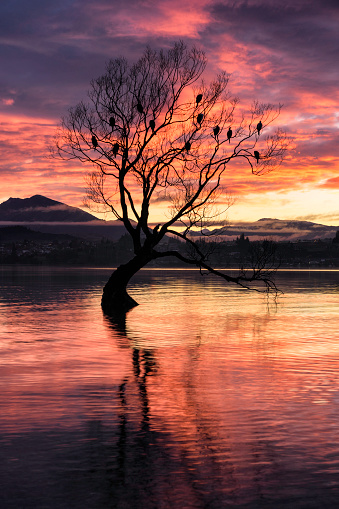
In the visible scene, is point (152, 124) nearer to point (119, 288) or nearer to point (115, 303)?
point (119, 288)

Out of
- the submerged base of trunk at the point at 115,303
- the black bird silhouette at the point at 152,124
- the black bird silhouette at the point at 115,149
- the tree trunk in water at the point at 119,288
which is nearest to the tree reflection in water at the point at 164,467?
the tree trunk in water at the point at 119,288

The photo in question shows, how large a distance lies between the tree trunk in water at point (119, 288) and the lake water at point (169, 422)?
14.7m

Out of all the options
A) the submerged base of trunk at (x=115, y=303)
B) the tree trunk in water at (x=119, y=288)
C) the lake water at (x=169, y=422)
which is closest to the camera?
the lake water at (x=169, y=422)

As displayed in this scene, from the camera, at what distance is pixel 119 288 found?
41.2 m

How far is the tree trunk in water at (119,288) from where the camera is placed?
39906mm

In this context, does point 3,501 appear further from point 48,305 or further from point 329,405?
point 48,305

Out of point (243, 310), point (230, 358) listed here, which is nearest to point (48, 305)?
point (243, 310)

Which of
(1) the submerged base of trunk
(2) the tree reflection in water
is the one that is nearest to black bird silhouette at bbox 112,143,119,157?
(1) the submerged base of trunk

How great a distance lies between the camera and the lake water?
7.95m

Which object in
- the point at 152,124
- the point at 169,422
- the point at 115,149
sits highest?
the point at 152,124

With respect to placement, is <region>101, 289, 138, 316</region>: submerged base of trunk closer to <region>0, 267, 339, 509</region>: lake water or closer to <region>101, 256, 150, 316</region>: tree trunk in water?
<region>101, 256, 150, 316</region>: tree trunk in water

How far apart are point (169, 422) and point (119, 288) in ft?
98.1

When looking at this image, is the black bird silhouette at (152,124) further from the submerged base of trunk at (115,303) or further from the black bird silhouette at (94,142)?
the submerged base of trunk at (115,303)

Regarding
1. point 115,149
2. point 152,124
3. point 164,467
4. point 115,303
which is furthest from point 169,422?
point 152,124
